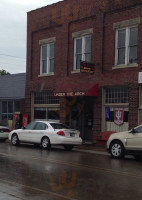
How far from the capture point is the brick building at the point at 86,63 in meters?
19.7

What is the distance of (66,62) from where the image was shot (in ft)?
76.6

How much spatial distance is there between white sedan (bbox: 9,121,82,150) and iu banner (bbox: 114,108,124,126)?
116 inches

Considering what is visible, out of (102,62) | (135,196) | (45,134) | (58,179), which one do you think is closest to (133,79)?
(102,62)

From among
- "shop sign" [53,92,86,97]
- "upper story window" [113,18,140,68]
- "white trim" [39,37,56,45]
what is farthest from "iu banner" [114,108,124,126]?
"white trim" [39,37,56,45]

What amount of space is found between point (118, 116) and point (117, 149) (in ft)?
17.2

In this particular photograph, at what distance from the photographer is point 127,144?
576 inches

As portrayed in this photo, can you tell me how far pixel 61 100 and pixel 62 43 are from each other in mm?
3753

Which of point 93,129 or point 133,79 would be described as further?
point 93,129

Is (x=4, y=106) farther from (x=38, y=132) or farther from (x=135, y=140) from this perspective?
(x=135, y=140)

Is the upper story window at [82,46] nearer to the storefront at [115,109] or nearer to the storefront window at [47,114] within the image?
the storefront at [115,109]

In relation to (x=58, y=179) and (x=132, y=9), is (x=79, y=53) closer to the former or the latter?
(x=132, y=9)

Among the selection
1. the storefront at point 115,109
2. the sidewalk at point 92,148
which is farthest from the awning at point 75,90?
the sidewalk at point 92,148

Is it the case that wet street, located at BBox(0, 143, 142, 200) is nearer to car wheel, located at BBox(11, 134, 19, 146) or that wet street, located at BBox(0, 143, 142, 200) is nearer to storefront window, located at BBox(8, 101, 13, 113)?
car wheel, located at BBox(11, 134, 19, 146)

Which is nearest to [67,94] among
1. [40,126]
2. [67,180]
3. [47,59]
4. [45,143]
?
[40,126]
